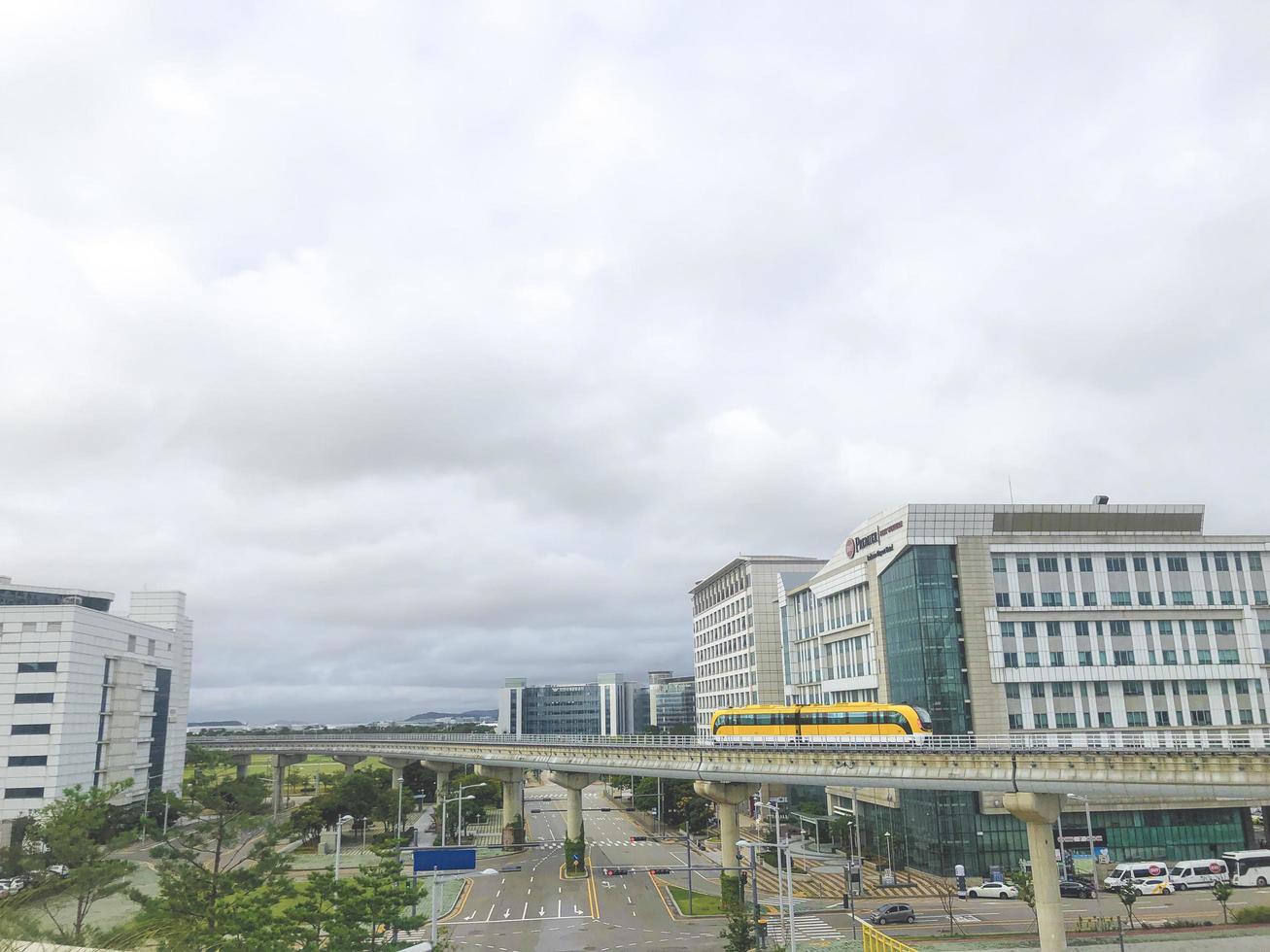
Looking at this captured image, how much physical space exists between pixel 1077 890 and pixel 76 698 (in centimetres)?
10357

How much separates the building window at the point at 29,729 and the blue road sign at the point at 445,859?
65.0m

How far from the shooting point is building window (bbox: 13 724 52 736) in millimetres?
98562

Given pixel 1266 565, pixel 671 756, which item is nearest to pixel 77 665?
pixel 671 756

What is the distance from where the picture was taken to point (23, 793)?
9638 cm

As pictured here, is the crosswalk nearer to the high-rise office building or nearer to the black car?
the black car

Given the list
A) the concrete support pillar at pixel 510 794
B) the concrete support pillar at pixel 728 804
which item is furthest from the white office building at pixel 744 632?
the concrete support pillar at pixel 728 804

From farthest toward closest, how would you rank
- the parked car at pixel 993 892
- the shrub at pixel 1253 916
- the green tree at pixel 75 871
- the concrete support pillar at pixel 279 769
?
the concrete support pillar at pixel 279 769
the parked car at pixel 993 892
the shrub at pixel 1253 916
the green tree at pixel 75 871

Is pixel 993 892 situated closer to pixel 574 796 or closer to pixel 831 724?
pixel 831 724

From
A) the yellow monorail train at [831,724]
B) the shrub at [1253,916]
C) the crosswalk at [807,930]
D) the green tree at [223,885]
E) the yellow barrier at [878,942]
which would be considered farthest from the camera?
the yellow monorail train at [831,724]

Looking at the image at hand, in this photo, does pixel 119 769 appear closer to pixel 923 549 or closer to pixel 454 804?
pixel 454 804

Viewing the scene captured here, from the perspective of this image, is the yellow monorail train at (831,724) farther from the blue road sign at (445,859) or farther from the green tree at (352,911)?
Answer: the green tree at (352,911)

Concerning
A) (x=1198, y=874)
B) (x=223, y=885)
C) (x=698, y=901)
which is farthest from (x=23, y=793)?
(x=1198, y=874)

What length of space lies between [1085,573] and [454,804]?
91466 mm

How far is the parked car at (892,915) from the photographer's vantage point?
7050 cm
